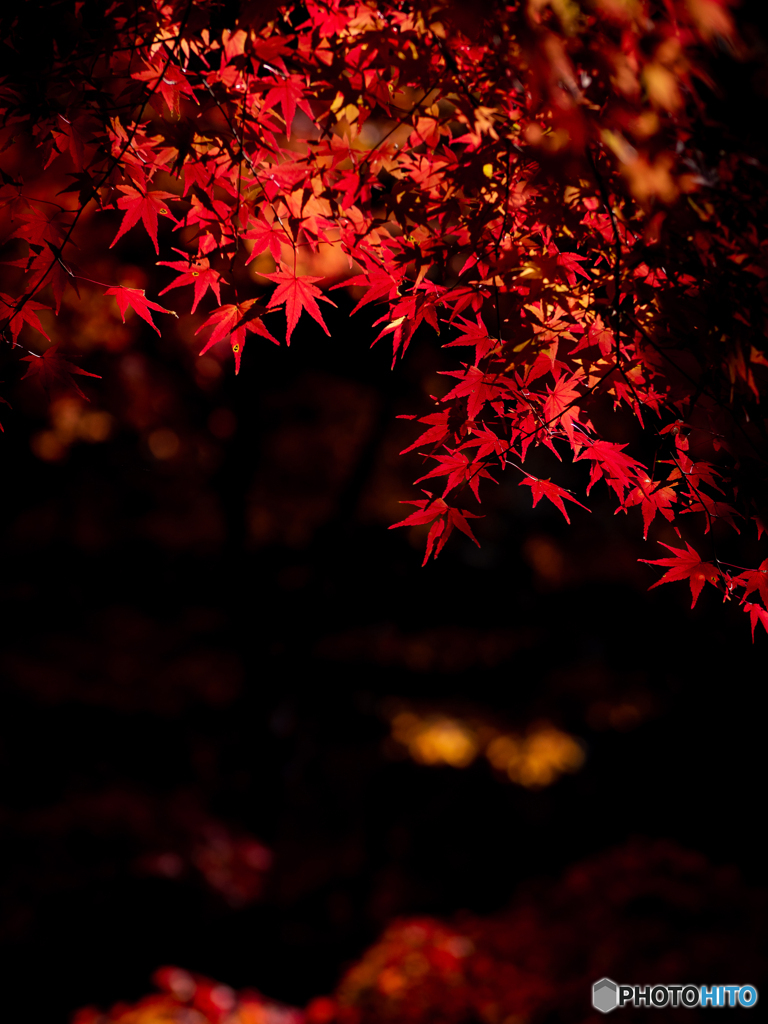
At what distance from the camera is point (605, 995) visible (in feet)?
14.6

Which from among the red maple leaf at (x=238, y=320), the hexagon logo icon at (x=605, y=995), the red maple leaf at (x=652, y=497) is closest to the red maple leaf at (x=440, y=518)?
the red maple leaf at (x=652, y=497)

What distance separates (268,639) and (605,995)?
3974 millimetres

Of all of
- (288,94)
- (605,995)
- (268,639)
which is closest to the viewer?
(288,94)

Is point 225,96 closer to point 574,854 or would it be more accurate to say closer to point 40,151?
point 40,151

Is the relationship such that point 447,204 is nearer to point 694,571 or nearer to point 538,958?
point 694,571

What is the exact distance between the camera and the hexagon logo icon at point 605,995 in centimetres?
434

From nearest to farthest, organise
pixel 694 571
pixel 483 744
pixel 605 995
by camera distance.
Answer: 1. pixel 694 571
2. pixel 605 995
3. pixel 483 744

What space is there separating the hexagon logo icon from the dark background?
2.47 metres

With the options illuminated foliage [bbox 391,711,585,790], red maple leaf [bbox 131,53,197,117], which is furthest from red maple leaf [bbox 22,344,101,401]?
illuminated foliage [bbox 391,711,585,790]

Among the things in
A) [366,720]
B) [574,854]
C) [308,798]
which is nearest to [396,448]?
[366,720]

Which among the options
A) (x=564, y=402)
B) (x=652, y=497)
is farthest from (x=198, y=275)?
(x=652, y=497)

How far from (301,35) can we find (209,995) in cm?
548

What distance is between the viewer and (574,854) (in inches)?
354

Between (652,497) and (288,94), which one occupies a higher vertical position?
(288,94)
